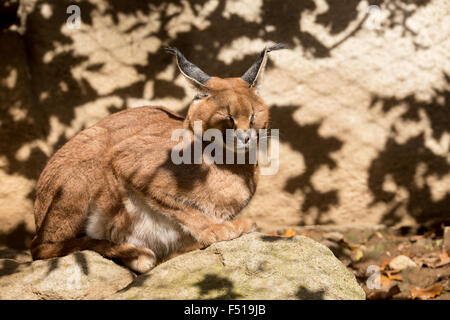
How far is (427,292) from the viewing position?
4.91 meters

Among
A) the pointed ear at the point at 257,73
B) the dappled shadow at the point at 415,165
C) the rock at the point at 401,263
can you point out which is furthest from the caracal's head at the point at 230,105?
the rock at the point at 401,263

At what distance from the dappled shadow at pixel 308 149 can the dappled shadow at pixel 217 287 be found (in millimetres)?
2631

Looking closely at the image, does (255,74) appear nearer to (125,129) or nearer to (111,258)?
(125,129)

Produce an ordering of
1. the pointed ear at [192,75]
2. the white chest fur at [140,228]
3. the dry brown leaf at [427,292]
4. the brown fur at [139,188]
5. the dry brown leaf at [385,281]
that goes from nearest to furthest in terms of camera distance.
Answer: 1. the pointed ear at [192,75]
2. the brown fur at [139,188]
3. the white chest fur at [140,228]
4. the dry brown leaf at [427,292]
5. the dry brown leaf at [385,281]

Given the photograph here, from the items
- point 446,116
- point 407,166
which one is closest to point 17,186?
point 407,166

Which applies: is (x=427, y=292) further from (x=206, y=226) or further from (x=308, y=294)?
(x=206, y=226)

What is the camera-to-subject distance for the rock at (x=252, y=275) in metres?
3.14

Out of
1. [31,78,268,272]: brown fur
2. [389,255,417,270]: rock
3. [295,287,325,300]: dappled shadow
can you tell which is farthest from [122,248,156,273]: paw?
[389,255,417,270]: rock

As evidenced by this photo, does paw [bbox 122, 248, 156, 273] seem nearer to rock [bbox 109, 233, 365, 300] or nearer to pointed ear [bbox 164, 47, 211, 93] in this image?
rock [bbox 109, 233, 365, 300]

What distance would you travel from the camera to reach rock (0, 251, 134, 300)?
343cm

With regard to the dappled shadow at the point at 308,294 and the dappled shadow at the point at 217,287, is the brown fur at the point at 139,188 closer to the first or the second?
the dappled shadow at the point at 217,287

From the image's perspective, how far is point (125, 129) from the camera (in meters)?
4.21

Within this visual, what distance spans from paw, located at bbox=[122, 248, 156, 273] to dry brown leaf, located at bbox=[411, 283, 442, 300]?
8.92 feet

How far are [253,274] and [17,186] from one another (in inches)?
133
